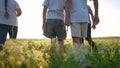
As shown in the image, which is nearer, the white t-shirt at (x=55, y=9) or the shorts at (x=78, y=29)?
the shorts at (x=78, y=29)

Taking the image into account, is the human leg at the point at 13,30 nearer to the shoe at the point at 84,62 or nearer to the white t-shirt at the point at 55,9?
the white t-shirt at the point at 55,9

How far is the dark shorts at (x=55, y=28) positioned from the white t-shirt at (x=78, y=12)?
117 cm

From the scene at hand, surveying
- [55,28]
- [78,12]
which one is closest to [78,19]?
[78,12]

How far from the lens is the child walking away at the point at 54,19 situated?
823 cm

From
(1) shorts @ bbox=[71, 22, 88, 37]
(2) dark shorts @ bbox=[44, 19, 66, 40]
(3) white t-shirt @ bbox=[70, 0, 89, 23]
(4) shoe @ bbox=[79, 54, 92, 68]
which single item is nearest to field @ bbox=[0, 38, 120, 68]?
(4) shoe @ bbox=[79, 54, 92, 68]

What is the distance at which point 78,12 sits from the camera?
23.1 ft

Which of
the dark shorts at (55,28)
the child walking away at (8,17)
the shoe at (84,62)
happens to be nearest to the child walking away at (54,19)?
the dark shorts at (55,28)

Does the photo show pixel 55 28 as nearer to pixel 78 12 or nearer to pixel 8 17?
pixel 8 17

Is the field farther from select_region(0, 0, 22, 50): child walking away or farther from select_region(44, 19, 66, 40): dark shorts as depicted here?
select_region(0, 0, 22, 50): child walking away

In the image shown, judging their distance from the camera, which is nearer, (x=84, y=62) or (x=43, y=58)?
(x=43, y=58)

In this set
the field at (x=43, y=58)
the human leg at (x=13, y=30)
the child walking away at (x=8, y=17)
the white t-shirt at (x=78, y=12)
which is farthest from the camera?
the human leg at (x=13, y=30)

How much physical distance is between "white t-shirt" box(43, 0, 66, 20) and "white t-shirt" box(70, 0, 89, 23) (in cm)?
115

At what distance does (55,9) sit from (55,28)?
435 mm

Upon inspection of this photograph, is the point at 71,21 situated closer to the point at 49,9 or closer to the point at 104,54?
the point at 104,54
